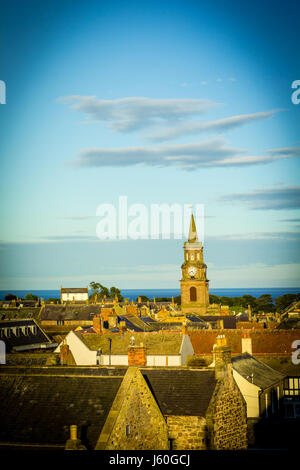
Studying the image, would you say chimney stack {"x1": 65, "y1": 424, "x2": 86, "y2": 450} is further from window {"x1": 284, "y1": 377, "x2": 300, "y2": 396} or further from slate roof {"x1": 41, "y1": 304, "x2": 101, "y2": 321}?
slate roof {"x1": 41, "y1": 304, "x2": 101, "y2": 321}

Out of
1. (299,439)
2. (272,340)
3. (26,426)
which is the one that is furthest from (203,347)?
(26,426)

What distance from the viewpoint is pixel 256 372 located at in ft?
137

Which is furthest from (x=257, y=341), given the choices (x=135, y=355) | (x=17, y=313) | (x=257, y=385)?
(x=17, y=313)

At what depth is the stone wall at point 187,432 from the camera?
2352cm

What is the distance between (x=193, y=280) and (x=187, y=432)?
121 metres

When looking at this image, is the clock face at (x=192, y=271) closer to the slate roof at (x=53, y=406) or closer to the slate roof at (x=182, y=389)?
the slate roof at (x=182, y=389)

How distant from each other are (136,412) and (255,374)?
20.5 meters

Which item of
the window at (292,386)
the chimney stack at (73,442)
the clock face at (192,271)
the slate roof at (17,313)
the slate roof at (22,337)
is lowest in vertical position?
the window at (292,386)

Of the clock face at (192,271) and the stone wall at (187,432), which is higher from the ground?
the clock face at (192,271)

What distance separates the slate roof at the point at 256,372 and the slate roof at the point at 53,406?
16.9 meters

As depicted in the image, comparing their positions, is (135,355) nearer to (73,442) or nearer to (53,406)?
(53,406)

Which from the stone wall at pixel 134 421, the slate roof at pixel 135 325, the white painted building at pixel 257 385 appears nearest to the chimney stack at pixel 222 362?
the stone wall at pixel 134 421

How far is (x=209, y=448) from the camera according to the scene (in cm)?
2333

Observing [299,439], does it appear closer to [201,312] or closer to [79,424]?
[79,424]
